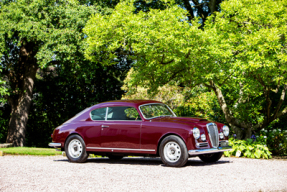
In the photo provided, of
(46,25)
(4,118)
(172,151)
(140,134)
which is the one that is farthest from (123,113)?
(4,118)

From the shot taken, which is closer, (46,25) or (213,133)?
(213,133)

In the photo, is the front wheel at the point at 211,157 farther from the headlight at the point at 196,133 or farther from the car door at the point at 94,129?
the car door at the point at 94,129

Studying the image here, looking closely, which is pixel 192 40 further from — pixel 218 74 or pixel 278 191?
pixel 278 191

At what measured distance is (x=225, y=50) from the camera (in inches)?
466

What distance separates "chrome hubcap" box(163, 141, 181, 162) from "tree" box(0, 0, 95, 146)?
9885 mm

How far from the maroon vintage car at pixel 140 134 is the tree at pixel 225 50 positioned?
301 cm

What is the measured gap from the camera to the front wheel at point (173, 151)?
7918 millimetres

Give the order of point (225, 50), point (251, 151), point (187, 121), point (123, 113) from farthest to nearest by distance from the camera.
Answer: point (225, 50) < point (251, 151) < point (123, 113) < point (187, 121)

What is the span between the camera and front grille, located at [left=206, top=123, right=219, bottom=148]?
27.4 ft

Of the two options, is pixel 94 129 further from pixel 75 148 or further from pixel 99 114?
pixel 75 148

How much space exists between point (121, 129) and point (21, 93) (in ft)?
40.8

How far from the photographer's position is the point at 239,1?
468 inches

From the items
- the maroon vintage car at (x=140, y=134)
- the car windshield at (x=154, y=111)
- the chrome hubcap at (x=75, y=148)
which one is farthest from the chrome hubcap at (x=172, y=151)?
the chrome hubcap at (x=75, y=148)

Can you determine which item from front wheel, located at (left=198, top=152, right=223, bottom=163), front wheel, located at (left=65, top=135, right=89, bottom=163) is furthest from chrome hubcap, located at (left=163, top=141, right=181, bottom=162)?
front wheel, located at (left=65, top=135, right=89, bottom=163)
